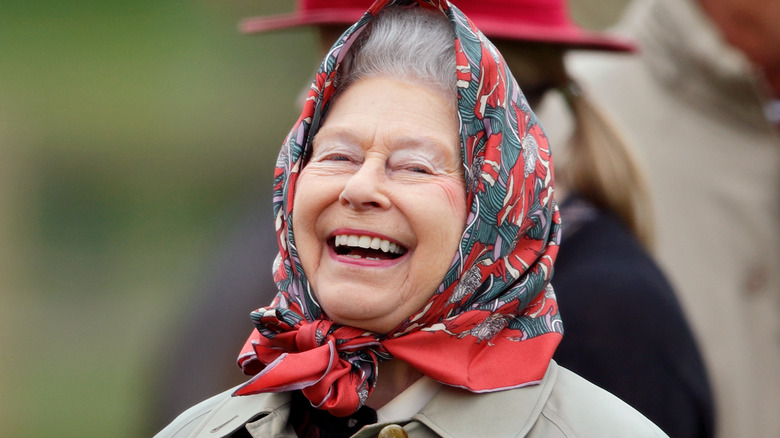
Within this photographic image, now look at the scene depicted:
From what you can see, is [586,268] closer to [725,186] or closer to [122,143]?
[725,186]

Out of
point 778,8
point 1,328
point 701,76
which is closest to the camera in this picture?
point 778,8

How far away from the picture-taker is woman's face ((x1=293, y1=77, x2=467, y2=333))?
79.7 inches

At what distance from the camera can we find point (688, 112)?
174 inches

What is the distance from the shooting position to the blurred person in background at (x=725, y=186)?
4141 mm

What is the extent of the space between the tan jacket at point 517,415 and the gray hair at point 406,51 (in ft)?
2.03

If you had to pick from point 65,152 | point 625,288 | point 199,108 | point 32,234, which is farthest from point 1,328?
point 625,288

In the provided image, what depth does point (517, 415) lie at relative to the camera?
6.59 feet

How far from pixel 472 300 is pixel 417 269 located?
15 cm

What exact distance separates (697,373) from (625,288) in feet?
1.11

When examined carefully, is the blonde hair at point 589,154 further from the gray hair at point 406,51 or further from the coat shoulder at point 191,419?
the coat shoulder at point 191,419

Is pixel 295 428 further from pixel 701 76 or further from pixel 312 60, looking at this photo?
pixel 312 60

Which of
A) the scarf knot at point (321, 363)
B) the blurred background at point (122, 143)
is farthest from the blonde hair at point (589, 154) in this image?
the blurred background at point (122, 143)

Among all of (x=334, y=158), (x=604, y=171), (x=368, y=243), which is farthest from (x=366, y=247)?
(x=604, y=171)

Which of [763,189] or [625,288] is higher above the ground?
[625,288]
